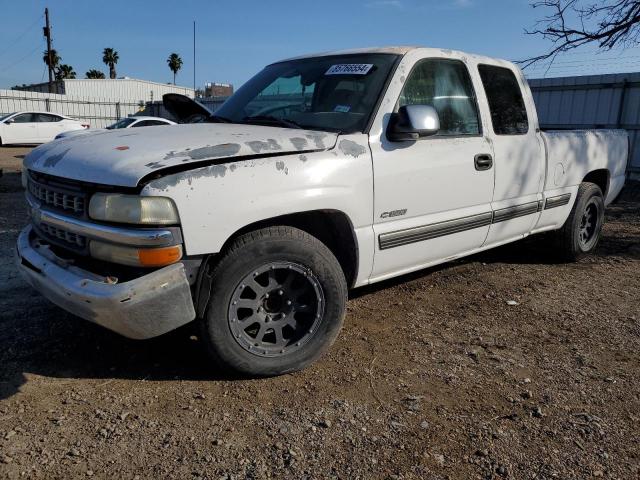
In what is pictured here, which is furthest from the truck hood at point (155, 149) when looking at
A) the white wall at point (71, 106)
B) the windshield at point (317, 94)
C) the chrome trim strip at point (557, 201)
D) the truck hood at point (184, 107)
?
the white wall at point (71, 106)

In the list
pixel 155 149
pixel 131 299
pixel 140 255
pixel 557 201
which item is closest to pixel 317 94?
pixel 155 149

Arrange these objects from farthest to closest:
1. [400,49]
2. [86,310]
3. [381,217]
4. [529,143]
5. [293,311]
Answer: [529,143] < [400,49] < [381,217] < [293,311] < [86,310]

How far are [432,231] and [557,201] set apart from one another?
1.96 m

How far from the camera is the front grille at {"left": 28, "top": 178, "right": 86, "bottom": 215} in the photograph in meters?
2.75

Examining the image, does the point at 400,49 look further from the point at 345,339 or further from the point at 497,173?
the point at 345,339

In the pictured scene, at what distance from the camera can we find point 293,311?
3066 mm

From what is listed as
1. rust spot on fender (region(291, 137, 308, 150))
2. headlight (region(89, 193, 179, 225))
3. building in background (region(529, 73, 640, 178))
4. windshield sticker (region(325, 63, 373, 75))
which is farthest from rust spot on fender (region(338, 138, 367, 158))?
building in background (region(529, 73, 640, 178))

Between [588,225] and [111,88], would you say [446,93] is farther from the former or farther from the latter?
[111,88]

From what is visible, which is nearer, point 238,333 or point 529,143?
point 238,333

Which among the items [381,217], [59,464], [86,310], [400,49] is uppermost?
[400,49]

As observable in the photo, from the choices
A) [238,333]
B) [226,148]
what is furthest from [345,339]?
[226,148]

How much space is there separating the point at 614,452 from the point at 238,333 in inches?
74.3

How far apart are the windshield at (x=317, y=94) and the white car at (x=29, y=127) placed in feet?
60.1

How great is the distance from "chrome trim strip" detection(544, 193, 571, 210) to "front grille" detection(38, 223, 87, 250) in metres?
3.93
